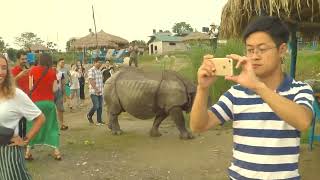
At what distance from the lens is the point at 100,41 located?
3409cm

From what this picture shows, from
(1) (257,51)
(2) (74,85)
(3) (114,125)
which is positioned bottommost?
(3) (114,125)

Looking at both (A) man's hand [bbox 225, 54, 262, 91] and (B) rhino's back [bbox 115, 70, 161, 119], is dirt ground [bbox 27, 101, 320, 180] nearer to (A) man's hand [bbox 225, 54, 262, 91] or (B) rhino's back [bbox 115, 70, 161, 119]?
(B) rhino's back [bbox 115, 70, 161, 119]

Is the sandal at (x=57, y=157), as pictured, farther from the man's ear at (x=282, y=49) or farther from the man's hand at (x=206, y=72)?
the man's ear at (x=282, y=49)

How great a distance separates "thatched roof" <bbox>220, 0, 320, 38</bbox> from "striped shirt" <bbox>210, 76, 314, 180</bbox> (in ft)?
10.7

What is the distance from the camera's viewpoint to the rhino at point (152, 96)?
9344mm

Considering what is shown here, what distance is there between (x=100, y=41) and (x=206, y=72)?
32416mm

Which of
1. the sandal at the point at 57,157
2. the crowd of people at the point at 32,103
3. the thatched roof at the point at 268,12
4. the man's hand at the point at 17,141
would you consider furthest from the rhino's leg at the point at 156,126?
the man's hand at the point at 17,141

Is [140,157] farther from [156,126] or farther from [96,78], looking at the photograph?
[96,78]

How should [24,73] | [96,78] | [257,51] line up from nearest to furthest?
1. [257,51]
2. [24,73]
3. [96,78]

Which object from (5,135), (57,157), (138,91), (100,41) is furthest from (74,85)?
(100,41)

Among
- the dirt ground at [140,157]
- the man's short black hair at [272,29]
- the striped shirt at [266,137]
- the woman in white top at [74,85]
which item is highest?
the man's short black hair at [272,29]

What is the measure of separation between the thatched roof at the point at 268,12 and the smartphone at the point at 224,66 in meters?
3.39

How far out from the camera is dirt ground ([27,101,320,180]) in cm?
675

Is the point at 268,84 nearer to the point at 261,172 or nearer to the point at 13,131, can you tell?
the point at 261,172
